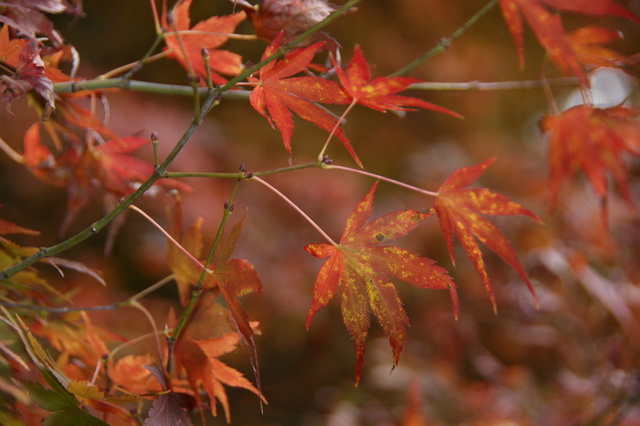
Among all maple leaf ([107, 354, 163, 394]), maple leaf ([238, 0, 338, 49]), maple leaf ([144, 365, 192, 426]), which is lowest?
maple leaf ([107, 354, 163, 394])

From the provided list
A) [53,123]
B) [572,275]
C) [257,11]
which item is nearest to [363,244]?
[257,11]

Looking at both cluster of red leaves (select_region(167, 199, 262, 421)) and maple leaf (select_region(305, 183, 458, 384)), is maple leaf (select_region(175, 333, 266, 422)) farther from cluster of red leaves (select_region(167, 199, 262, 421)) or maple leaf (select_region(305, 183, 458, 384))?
maple leaf (select_region(305, 183, 458, 384))

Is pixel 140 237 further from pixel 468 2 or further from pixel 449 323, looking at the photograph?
pixel 468 2

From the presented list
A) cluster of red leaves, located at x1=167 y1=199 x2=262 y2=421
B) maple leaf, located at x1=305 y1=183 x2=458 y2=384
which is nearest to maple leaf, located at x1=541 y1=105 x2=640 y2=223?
maple leaf, located at x1=305 y1=183 x2=458 y2=384

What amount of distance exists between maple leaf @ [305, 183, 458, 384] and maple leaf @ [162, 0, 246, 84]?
0.22 metres

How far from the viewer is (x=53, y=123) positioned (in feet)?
2.30

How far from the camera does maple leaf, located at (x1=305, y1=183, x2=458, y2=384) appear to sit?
1.54 feet

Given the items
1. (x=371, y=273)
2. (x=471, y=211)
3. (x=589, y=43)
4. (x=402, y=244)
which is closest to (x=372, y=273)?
(x=371, y=273)

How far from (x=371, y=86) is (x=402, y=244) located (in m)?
1.51

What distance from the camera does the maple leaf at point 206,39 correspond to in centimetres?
59

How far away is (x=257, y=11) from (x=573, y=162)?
51 centimetres

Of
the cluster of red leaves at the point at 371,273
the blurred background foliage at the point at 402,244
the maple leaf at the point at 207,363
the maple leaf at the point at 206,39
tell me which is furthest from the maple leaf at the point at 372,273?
the blurred background foliage at the point at 402,244

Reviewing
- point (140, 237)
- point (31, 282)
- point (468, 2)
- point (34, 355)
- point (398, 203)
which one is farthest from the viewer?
point (468, 2)

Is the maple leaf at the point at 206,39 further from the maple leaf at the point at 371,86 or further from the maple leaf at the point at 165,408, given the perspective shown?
the maple leaf at the point at 165,408
